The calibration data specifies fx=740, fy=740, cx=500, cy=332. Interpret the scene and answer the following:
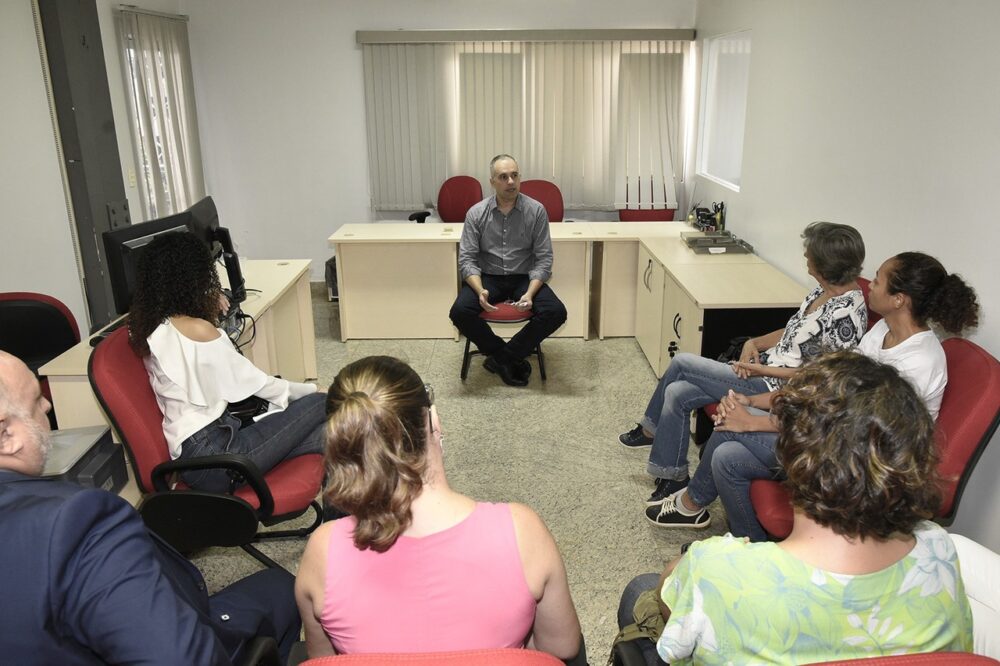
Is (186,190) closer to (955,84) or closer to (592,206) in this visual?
(592,206)

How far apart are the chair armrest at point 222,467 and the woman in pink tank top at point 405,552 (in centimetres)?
93

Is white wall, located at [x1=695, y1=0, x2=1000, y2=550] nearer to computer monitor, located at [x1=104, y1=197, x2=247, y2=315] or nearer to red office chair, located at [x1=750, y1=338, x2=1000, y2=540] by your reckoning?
red office chair, located at [x1=750, y1=338, x2=1000, y2=540]

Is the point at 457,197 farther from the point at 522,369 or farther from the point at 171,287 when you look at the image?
the point at 171,287

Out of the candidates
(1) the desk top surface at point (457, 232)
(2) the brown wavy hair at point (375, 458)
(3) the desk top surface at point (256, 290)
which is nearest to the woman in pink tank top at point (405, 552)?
(2) the brown wavy hair at point (375, 458)

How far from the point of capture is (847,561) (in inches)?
48.1

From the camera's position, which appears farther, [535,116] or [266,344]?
[535,116]

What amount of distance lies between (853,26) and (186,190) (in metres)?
4.75

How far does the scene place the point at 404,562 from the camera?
1300 mm

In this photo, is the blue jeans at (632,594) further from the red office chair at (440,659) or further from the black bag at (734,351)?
the black bag at (734,351)

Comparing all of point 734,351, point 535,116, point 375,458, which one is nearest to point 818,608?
point 375,458

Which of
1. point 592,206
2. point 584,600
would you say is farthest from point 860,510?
point 592,206

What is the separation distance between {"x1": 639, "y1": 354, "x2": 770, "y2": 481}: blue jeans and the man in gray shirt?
1325 millimetres

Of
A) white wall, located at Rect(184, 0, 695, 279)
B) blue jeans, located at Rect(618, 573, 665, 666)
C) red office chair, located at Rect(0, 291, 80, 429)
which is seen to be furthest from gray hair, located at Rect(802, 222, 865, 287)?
white wall, located at Rect(184, 0, 695, 279)

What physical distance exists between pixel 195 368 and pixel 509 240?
95.2 inches
